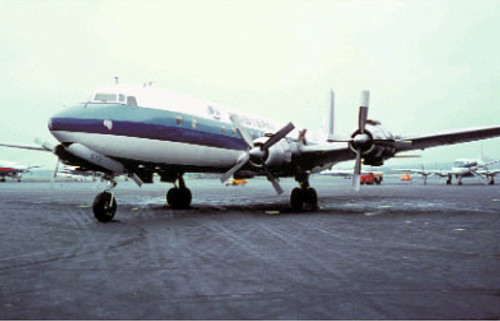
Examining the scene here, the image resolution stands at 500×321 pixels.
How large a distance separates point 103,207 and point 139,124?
279 centimetres

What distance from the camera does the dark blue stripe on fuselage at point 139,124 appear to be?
1205cm

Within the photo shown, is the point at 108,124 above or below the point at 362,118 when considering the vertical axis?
below

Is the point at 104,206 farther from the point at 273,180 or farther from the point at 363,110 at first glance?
the point at 363,110

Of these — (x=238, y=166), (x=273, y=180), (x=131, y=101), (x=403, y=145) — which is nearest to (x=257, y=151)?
(x=238, y=166)

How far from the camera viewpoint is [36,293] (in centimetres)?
523

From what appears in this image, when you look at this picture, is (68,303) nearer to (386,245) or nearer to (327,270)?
(327,270)

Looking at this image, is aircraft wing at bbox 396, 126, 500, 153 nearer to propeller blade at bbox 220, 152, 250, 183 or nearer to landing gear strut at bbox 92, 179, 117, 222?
propeller blade at bbox 220, 152, 250, 183

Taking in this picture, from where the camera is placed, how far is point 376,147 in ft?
52.6

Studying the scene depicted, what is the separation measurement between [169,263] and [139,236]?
342 cm

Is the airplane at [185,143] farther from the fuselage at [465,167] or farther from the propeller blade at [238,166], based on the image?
the fuselage at [465,167]

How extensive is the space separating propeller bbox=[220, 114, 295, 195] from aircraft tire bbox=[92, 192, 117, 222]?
427 centimetres

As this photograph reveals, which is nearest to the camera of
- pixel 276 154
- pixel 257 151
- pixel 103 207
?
pixel 103 207

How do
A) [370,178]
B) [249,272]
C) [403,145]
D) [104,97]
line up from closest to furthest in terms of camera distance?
1. [249,272]
2. [104,97]
3. [403,145]
4. [370,178]

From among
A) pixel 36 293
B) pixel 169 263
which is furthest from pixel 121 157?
pixel 36 293
